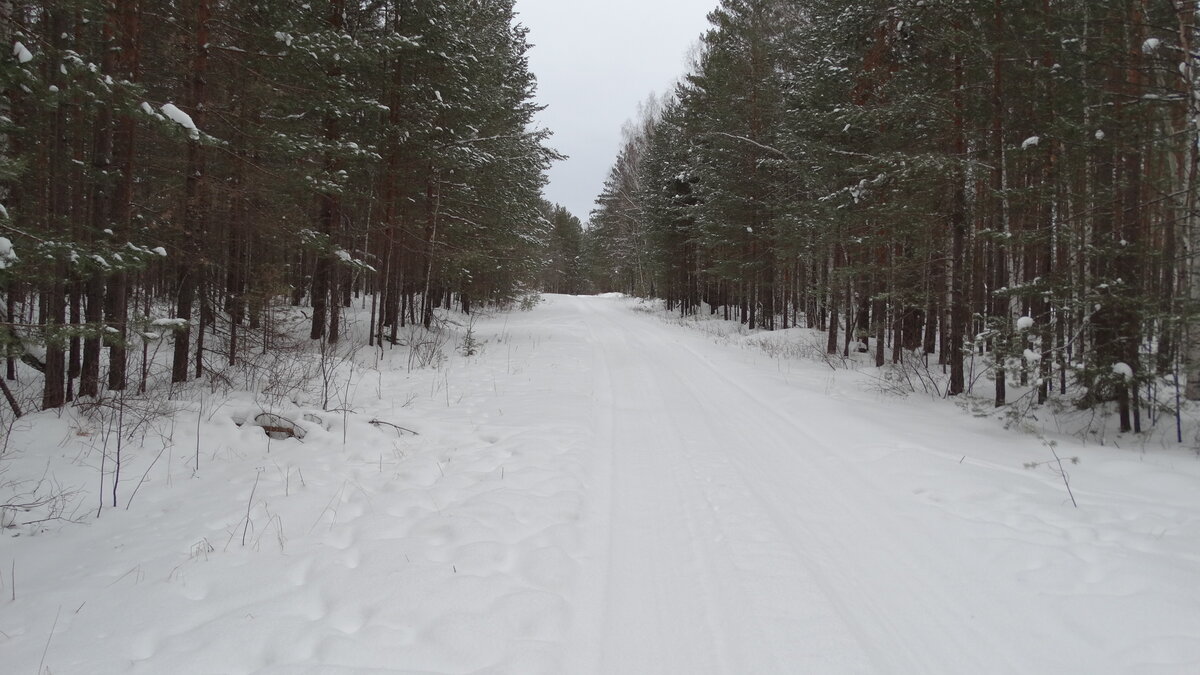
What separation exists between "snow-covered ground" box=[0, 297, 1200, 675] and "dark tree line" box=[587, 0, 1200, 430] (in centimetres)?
150

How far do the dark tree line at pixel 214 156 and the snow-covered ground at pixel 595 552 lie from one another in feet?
4.98

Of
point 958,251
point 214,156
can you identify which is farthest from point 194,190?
point 958,251

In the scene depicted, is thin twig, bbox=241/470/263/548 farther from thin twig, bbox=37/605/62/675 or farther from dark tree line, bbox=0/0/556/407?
dark tree line, bbox=0/0/556/407

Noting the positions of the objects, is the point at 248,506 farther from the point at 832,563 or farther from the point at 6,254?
the point at 832,563

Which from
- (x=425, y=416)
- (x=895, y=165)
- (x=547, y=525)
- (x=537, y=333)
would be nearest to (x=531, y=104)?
(x=537, y=333)

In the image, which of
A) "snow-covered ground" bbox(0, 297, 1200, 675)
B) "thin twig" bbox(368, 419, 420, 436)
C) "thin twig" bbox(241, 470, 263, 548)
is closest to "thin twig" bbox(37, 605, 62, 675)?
"snow-covered ground" bbox(0, 297, 1200, 675)

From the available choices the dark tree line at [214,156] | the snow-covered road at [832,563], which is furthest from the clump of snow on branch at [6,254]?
the snow-covered road at [832,563]

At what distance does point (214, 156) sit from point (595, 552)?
33.8ft

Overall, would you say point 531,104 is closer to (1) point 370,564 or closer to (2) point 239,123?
(2) point 239,123

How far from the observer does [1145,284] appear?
650 cm

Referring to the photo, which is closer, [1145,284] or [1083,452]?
[1083,452]

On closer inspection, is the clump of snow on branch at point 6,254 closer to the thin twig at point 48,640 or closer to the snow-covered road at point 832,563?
the thin twig at point 48,640

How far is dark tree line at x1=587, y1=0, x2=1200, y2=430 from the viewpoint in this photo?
5918 mm

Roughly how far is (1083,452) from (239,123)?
43.0 feet
